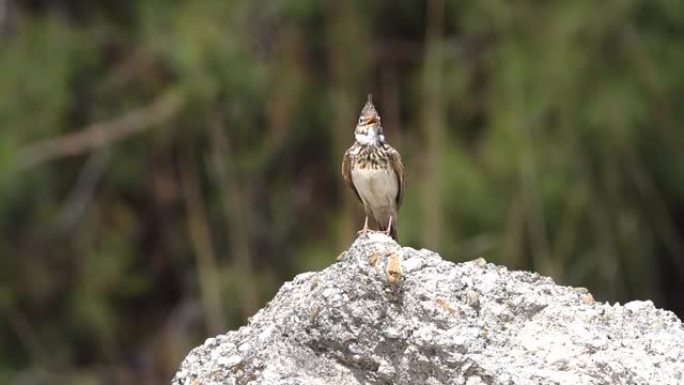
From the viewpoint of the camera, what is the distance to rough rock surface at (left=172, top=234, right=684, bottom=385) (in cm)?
361

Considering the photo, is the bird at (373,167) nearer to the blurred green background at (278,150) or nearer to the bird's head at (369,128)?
the bird's head at (369,128)

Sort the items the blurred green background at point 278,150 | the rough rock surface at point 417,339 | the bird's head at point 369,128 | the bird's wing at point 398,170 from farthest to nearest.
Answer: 1. the blurred green background at point 278,150
2. the bird's wing at point 398,170
3. the bird's head at point 369,128
4. the rough rock surface at point 417,339

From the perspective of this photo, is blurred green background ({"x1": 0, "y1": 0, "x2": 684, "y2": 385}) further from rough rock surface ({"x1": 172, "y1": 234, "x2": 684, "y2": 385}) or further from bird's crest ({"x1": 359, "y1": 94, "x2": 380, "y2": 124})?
rough rock surface ({"x1": 172, "y1": 234, "x2": 684, "y2": 385})

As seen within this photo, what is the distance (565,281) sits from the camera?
7.03 m

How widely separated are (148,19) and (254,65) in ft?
2.37

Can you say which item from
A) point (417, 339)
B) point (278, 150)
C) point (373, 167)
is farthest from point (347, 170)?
point (278, 150)

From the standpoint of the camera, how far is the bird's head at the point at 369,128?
5340 mm

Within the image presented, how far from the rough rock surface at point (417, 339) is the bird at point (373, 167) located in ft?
5.03

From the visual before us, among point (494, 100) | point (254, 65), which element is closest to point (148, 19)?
point (254, 65)

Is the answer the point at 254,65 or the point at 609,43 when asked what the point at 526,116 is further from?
the point at 254,65

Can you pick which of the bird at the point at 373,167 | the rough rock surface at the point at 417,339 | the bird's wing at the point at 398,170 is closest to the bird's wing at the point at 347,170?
the bird at the point at 373,167

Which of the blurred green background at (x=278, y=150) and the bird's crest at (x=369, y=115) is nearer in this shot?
the bird's crest at (x=369, y=115)

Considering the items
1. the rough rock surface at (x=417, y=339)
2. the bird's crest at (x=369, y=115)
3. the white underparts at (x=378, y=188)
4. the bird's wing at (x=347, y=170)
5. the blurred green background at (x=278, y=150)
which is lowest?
the rough rock surface at (x=417, y=339)

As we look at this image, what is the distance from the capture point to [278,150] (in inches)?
365
